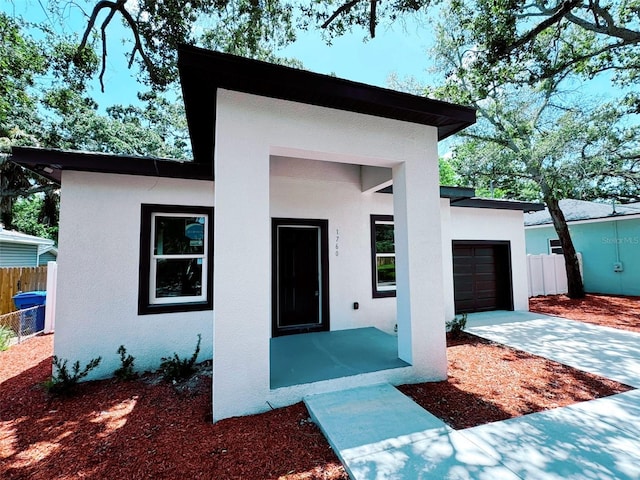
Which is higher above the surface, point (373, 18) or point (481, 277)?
point (373, 18)

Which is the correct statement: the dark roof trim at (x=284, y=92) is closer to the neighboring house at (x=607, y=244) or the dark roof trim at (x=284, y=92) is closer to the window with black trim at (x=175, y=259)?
the window with black trim at (x=175, y=259)

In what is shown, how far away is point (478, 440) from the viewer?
278 cm

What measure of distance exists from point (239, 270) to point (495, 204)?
8238 millimetres

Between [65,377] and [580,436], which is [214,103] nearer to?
[65,377]

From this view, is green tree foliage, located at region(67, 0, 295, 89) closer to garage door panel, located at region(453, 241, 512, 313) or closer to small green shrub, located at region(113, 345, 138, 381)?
→ small green shrub, located at region(113, 345, 138, 381)

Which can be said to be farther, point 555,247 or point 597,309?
point 555,247

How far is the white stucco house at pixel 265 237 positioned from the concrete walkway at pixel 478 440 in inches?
23.1

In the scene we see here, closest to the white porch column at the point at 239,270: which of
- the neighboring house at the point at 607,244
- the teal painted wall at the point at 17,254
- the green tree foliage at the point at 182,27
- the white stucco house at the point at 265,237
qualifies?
the white stucco house at the point at 265,237

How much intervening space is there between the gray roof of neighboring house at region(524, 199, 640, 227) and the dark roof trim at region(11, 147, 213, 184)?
14.1m

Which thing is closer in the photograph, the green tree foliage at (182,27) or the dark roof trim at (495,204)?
the green tree foliage at (182,27)

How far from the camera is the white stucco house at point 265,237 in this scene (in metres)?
3.36

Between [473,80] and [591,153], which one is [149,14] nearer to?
[473,80]

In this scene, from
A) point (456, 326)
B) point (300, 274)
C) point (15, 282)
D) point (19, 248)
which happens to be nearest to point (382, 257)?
point (300, 274)

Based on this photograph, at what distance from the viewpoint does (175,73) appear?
8133mm
